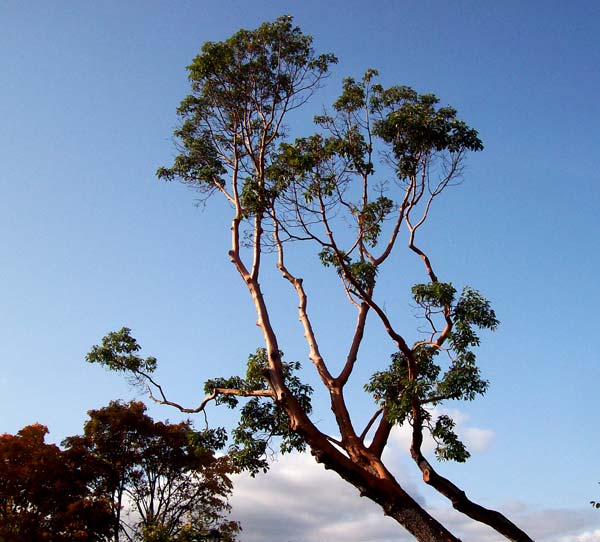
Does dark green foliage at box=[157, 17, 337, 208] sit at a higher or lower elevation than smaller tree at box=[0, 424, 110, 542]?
higher

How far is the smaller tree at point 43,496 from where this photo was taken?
20.5 m

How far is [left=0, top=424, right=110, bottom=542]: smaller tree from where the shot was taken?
67.4 ft

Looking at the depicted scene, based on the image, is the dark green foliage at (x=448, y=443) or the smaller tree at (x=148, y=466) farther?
the smaller tree at (x=148, y=466)

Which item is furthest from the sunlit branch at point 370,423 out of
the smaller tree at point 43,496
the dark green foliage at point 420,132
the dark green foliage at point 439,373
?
the smaller tree at point 43,496

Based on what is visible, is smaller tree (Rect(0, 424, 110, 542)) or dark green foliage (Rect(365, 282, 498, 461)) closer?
dark green foliage (Rect(365, 282, 498, 461))

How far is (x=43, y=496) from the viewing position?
69.1ft

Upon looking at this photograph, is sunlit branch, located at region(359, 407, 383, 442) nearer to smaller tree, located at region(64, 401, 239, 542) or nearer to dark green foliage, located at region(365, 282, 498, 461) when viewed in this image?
dark green foliage, located at region(365, 282, 498, 461)

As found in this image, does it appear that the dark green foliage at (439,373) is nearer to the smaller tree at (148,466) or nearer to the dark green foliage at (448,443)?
the dark green foliage at (448,443)

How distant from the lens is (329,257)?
15383mm

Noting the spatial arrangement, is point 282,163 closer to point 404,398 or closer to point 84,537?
point 404,398

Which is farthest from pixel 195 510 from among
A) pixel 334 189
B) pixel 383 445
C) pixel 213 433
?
pixel 334 189

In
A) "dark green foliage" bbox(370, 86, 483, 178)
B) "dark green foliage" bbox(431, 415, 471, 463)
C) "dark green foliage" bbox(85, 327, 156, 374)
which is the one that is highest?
"dark green foliage" bbox(370, 86, 483, 178)

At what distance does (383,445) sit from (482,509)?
2.40m

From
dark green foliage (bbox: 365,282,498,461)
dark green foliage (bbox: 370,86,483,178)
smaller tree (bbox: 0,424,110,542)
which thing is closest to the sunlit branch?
dark green foliage (bbox: 365,282,498,461)
